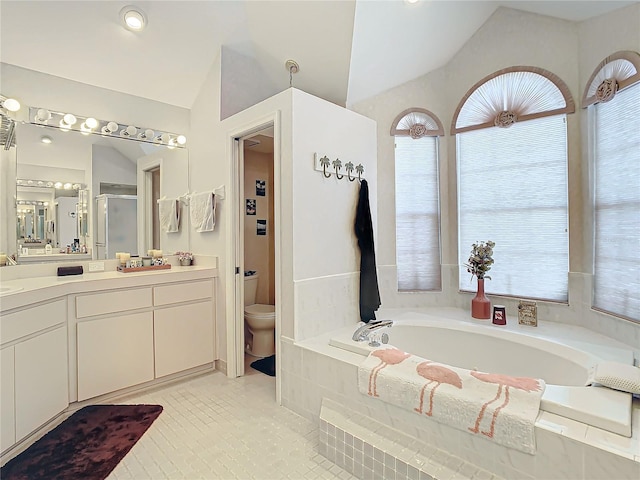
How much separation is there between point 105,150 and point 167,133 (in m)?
0.57

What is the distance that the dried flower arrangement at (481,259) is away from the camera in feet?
9.44

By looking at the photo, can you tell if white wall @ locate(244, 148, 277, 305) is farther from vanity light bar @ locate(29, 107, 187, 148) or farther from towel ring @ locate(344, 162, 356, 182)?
towel ring @ locate(344, 162, 356, 182)

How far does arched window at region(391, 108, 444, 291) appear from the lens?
3.27 m

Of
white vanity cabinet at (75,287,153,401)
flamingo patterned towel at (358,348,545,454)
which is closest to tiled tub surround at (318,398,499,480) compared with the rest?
flamingo patterned towel at (358,348,545,454)

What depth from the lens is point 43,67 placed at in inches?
99.0

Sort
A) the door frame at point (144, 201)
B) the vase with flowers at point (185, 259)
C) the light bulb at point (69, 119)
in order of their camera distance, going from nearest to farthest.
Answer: the light bulb at point (69, 119)
the door frame at point (144, 201)
the vase with flowers at point (185, 259)

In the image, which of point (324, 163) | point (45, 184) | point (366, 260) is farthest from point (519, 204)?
point (45, 184)

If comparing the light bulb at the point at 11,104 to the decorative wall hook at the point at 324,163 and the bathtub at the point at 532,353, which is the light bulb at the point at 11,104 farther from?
the bathtub at the point at 532,353

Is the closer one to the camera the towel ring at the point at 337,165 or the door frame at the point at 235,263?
the towel ring at the point at 337,165

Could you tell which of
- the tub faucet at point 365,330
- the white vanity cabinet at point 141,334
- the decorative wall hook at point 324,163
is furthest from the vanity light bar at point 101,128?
the tub faucet at point 365,330

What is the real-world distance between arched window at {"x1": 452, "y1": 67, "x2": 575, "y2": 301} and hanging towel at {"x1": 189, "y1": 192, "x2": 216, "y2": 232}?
229cm

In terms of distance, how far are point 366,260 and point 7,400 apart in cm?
235

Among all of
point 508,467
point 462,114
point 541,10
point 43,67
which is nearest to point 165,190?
point 43,67

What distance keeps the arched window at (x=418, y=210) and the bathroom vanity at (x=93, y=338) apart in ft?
5.99
